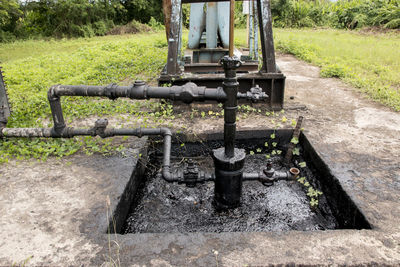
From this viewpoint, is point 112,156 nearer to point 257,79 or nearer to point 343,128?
point 257,79

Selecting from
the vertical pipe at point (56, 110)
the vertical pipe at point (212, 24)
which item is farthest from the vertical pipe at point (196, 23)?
the vertical pipe at point (56, 110)

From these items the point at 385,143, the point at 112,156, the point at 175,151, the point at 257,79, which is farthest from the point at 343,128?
the point at 112,156

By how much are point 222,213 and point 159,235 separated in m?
0.85

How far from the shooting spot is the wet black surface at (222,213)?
96.3 inches

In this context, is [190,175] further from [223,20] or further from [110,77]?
[110,77]

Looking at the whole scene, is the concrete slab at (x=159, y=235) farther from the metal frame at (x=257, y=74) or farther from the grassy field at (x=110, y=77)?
the metal frame at (x=257, y=74)

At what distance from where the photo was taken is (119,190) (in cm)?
233

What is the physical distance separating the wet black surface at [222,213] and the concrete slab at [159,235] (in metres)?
0.38

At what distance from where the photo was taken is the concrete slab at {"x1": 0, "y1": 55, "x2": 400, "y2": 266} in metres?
1.70

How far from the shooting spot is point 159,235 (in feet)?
6.16

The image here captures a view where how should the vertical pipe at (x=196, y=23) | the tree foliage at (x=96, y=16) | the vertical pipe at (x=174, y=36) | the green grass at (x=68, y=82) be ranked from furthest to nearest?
the tree foliage at (x=96, y=16), the vertical pipe at (x=196, y=23), the vertical pipe at (x=174, y=36), the green grass at (x=68, y=82)

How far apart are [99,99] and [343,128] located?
3.44 meters

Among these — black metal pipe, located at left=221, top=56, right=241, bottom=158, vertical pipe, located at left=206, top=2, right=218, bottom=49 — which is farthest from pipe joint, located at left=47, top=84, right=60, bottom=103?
vertical pipe, located at left=206, top=2, right=218, bottom=49

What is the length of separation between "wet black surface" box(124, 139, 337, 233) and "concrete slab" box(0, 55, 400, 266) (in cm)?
38
